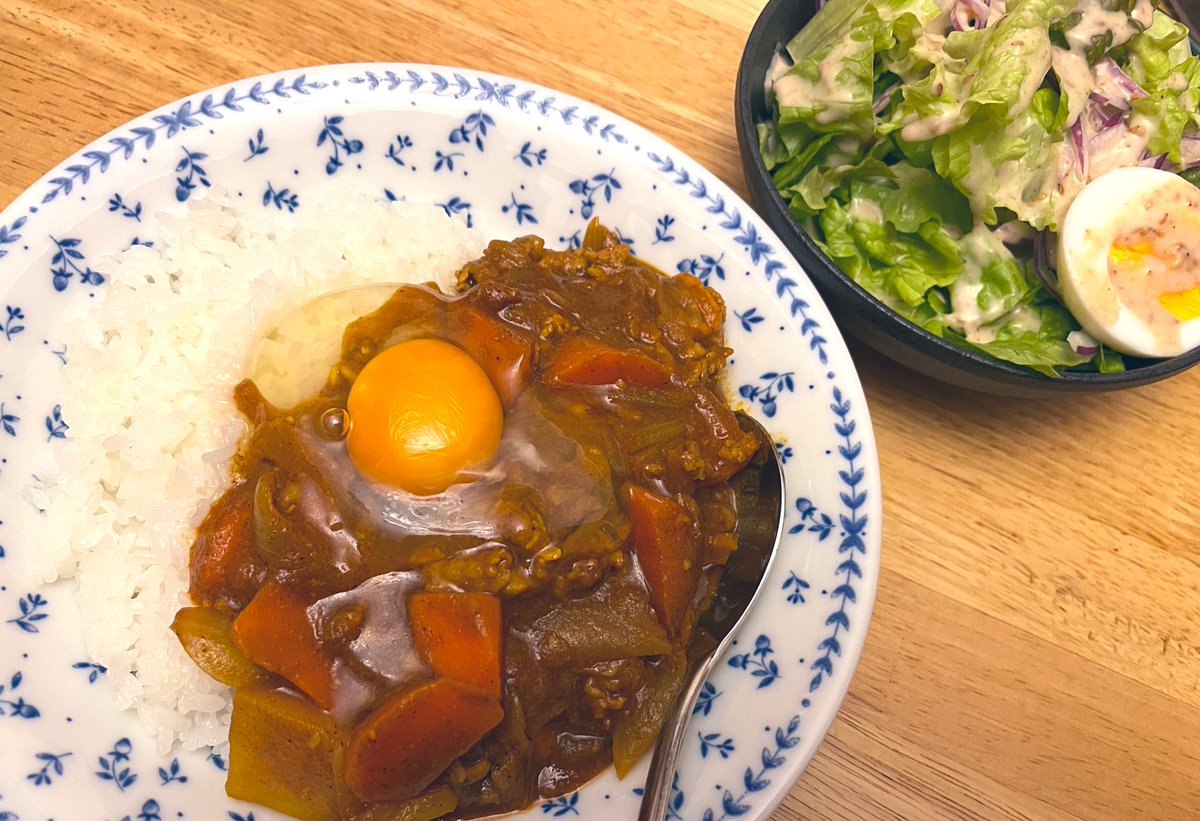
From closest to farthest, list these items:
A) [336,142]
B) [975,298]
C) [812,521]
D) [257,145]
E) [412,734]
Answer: [412,734] → [812,521] → [257,145] → [336,142] → [975,298]

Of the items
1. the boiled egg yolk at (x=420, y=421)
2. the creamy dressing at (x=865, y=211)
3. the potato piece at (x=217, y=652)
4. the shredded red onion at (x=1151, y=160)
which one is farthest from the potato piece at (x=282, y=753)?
the shredded red onion at (x=1151, y=160)

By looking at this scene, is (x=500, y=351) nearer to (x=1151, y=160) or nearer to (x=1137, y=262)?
(x=1137, y=262)

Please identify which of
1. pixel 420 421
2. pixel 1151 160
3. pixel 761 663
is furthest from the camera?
pixel 1151 160

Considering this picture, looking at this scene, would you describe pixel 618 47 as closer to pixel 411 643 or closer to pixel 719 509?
pixel 719 509

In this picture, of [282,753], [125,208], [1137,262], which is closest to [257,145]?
[125,208]

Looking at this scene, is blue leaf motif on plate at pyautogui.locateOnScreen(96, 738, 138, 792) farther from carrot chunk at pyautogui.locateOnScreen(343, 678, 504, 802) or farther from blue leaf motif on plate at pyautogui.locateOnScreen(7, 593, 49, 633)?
carrot chunk at pyautogui.locateOnScreen(343, 678, 504, 802)

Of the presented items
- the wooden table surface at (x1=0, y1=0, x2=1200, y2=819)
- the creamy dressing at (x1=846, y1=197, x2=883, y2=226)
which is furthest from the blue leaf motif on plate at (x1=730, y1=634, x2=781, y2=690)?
the creamy dressing at (x1=846, y1=197, x2=883, y2=226)

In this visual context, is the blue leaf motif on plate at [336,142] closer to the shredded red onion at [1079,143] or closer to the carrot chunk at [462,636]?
the carrot chunk at [462,636]
